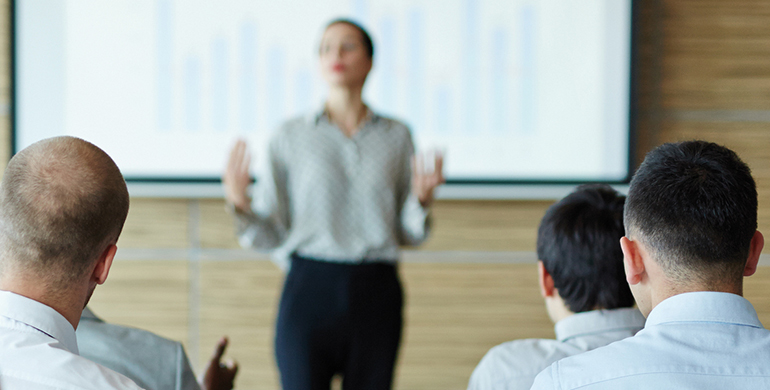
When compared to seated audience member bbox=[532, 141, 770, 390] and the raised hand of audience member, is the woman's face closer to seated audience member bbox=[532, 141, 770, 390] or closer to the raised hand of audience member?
the raised hand of audience member

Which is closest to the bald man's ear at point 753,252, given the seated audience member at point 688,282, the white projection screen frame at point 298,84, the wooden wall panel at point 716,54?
the seated audience member at point 688,282

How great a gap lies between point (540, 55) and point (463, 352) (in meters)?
1.49

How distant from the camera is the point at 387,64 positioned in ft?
8.96

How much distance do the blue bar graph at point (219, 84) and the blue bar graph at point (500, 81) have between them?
1.28 metres

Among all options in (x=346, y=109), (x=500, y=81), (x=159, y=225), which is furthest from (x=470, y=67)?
(x=159, y=225)

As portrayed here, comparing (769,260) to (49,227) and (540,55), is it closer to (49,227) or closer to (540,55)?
(540,55)

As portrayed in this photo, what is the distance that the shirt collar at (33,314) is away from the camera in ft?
2.47

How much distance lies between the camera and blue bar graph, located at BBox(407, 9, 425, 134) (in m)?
2.71

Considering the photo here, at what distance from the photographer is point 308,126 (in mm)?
1985

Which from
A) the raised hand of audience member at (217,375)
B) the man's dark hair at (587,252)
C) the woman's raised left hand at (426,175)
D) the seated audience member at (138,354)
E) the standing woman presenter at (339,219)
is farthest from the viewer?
the woman's raised left hand at (426,175)

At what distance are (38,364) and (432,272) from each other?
222 cm

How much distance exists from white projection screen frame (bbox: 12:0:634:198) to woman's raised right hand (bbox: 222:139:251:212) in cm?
81

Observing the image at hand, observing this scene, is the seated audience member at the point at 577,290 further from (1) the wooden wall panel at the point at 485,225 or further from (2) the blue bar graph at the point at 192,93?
(2) the blue bar graph at the point at 192,93

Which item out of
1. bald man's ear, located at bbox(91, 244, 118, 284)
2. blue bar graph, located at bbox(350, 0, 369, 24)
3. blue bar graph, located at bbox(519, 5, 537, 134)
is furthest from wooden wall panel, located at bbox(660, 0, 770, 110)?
bald man's ear, located at bbox(91, 244, 118, 284)
